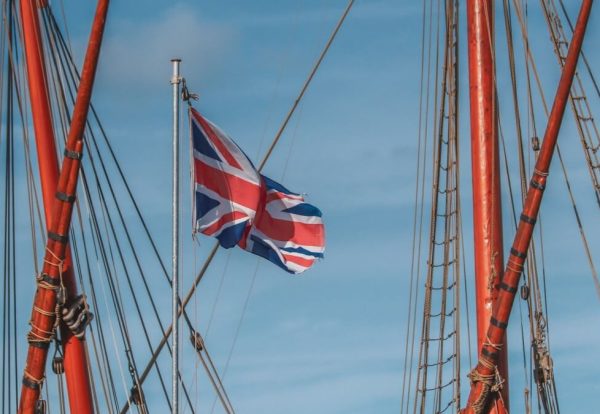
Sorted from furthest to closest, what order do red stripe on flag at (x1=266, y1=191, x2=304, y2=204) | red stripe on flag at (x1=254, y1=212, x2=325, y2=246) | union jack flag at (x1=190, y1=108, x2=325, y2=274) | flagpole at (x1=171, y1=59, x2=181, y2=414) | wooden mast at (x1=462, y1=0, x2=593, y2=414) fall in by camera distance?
red stripe on flag at (x1=266, y1=191, x2=304, y2=204) → red stripe on flag at (x1=254, y1=212, x2=325, y2=246) → union jack flag at (x1=190, y1=108, x2=325, y2=274) → wooden mast at (x1=462, y1=0, x2=593, y2=414) → flagpole at (x1=171, y1=59, x2=181, y2=414)

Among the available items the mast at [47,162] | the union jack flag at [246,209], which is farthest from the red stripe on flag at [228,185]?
the mast at [47,162]

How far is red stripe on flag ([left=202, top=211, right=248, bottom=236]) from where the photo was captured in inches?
1220

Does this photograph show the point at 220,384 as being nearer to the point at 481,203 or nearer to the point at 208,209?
the point at 208,209

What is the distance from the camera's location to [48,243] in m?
29.9

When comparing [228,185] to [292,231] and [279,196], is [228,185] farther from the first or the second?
[292,231]

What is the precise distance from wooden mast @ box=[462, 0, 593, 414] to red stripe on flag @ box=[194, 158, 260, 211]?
16.0 ft

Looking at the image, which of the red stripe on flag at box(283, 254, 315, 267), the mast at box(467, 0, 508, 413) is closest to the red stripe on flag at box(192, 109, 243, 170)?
the red stripe on flag at box(283, 254, 315, 267)

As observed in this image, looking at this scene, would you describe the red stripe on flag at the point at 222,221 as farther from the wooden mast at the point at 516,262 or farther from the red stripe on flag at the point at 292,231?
the wooden mast at the point at 516,262

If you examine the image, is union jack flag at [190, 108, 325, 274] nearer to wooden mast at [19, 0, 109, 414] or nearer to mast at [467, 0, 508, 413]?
wooden mast at [19, 0, 109, 414]

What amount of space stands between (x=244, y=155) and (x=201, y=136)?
109 centimetres

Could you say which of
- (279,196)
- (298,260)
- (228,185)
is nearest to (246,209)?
(228,185)

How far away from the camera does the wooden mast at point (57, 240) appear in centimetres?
2947

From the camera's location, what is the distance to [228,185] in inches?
1248

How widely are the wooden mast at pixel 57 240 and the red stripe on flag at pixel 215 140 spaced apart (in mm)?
2530
